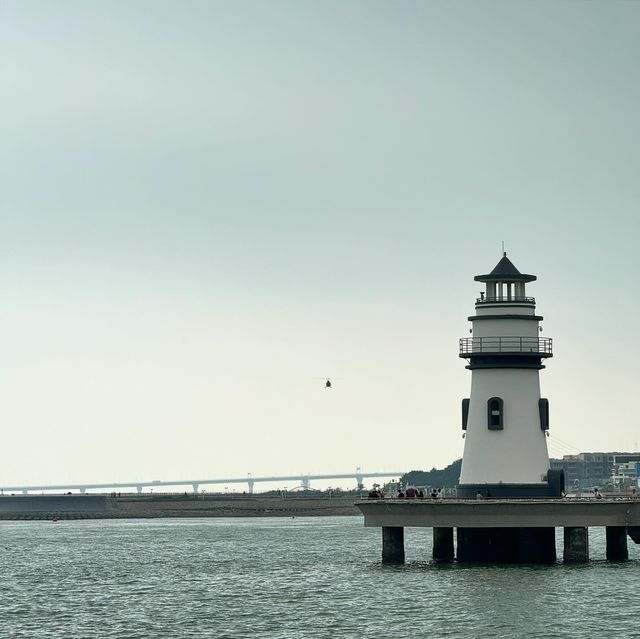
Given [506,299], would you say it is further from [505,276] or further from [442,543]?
[442,543]

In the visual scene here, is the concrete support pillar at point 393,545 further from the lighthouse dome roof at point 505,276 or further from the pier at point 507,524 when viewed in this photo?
the lighthouse dome roof at point 505,276

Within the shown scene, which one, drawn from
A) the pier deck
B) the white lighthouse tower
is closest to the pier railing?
the white lighthouse tower

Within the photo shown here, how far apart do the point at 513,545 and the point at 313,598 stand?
1387 cm

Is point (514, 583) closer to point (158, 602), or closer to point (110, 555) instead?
point (158, 602)

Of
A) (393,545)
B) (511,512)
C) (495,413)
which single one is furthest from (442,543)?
(495,413)

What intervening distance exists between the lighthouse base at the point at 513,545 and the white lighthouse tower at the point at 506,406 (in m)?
1.87

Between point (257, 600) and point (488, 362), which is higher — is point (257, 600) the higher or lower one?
the lower one

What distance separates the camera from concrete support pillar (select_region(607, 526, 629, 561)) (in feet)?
255

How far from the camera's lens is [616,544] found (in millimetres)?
78000

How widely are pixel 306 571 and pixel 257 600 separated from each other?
14869 millimetres

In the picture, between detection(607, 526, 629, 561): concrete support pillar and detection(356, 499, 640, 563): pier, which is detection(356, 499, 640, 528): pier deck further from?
detection(607, 526, 629, 561): concrete support pillar

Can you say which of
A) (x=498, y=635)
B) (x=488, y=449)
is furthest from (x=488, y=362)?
(x=498, y=635)

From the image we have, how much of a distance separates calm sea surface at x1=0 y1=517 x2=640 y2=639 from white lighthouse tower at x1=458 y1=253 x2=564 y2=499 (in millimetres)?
4401

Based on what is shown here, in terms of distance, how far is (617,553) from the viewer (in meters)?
77.9
